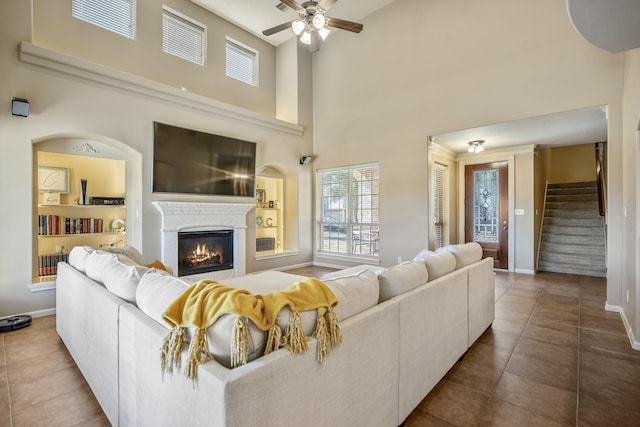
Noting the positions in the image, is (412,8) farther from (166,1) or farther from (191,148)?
(191,148)

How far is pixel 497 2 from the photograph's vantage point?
421cm

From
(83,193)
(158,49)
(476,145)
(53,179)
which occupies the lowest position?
(83,193)

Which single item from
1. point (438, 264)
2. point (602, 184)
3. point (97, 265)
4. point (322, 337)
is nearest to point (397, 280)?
point (438, 264)

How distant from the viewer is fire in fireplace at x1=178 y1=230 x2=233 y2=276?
473 centimetres

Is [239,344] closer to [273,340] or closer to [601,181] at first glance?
[273,340]

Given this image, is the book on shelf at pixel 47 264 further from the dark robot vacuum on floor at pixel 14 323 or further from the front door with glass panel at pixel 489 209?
the front door with glass panel at pixel 489 209

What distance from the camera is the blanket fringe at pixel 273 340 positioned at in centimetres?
106

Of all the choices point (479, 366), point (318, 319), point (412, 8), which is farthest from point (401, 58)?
point (318, 319)

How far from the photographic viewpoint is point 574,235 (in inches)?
237

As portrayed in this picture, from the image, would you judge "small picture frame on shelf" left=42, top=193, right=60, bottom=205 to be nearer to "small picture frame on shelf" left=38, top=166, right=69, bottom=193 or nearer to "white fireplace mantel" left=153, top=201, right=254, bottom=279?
"small picture frame on shelf" left=38, top=166, right=69, bottom=193

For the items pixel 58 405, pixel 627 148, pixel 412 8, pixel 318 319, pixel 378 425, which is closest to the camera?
pixel 318 319

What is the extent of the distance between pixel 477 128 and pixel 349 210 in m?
2.72

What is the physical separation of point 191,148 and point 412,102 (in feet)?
12.1

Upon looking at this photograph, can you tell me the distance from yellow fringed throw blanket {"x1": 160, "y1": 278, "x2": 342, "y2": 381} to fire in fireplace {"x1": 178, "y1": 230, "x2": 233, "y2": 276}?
3.89 metres
